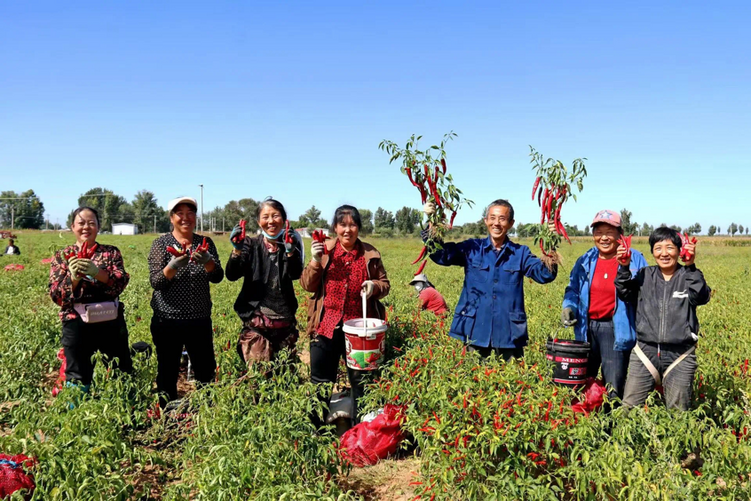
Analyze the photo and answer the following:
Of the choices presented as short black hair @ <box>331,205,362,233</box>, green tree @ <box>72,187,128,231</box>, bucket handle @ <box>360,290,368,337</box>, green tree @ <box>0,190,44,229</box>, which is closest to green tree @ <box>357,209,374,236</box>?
short black hair @ <box>331,205,362,233</box>

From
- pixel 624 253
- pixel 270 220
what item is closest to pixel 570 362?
pixel 624 253

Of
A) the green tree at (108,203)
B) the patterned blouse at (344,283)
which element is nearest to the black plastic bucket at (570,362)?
the patterned blouse at (344,283)

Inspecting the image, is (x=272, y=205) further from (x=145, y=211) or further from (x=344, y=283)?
(x=145, y=211)

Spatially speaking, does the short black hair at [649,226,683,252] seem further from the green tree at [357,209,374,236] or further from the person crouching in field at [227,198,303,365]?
the person crouching in field at [227,198,303,365]

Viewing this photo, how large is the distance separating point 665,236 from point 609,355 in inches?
38.7

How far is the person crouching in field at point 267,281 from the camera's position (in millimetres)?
3945

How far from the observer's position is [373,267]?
4066 mm

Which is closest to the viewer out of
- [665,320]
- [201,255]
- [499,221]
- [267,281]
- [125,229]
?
[665,320]

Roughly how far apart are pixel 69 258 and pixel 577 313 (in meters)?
4.02

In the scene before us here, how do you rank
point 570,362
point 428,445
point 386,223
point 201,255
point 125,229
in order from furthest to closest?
1. point 125,229
2. point 386,223
3. point 201,255
4. point 570,362
5. point 428,445

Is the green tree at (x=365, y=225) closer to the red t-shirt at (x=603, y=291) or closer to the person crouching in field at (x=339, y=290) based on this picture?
the person crouching in field at (x=339, y=290)

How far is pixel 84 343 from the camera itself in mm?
3955

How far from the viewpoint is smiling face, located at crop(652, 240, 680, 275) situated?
3.51 m

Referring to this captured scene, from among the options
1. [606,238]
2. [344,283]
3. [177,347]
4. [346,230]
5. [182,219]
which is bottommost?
[177,347]
